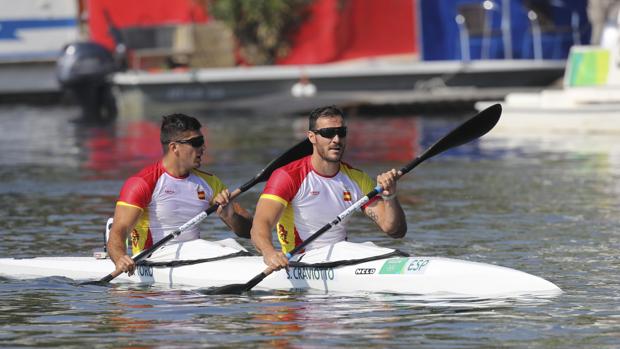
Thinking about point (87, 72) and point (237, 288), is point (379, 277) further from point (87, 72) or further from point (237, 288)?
point (87, 72)

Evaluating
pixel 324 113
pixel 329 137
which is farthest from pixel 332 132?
pixel 324 113

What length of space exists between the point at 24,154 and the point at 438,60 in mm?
11819

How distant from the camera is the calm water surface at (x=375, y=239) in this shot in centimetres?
969

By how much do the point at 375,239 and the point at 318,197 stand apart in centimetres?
376

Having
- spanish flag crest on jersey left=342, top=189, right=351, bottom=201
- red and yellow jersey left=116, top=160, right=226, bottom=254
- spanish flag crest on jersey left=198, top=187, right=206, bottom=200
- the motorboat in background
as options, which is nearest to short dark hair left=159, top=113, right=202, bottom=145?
red and yellow jersey left=116, top=160, right=226, bottom=254

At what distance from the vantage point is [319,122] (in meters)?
10.9

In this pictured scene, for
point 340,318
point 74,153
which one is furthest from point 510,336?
point 74,153

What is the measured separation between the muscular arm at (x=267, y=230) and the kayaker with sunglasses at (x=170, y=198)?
67cm

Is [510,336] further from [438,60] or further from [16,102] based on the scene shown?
[16,102]

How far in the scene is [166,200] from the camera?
11750mm

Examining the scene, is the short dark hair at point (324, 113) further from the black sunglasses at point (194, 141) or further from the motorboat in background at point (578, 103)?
the motorboat in background at point (578, 103)

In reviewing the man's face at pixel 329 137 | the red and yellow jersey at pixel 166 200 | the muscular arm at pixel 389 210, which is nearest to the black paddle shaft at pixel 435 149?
the muscular arm at pixel 389 210

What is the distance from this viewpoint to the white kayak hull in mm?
10734

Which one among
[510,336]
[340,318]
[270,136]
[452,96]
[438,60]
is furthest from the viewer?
[438,60]
